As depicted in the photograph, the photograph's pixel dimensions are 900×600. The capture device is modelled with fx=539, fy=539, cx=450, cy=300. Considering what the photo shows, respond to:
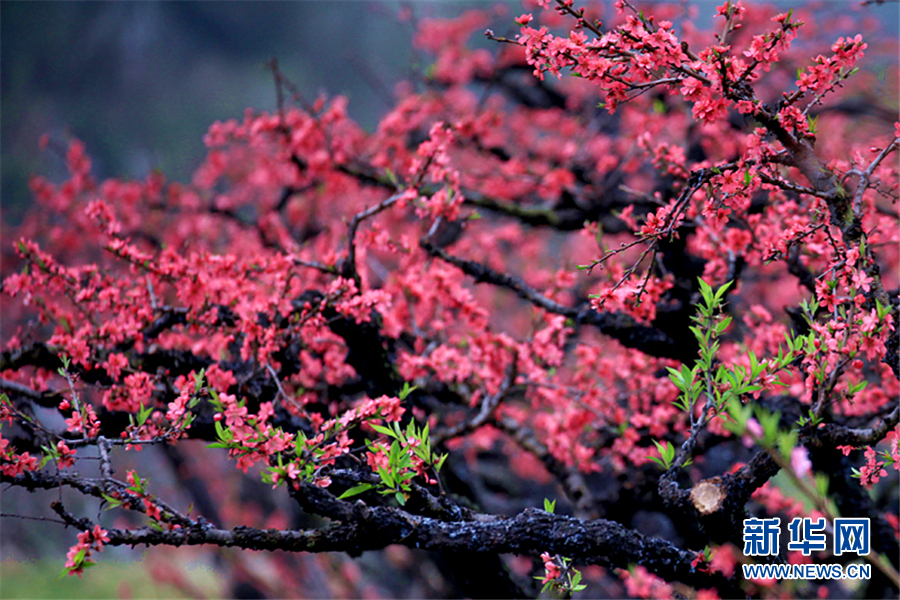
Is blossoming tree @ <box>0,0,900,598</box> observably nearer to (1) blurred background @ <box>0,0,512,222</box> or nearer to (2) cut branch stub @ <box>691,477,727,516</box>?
(2) cut branch stub @ <box>691,477,727,516</box>

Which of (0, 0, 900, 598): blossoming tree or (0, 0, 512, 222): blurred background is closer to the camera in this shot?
(0, 0, 900, 598): blossoming tree

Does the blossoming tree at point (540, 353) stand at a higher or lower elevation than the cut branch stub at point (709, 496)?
higher

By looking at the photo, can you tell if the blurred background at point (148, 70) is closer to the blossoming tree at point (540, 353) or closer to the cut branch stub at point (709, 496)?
the blossoming tree at point (540, 353)

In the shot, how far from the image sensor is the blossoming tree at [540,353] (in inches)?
108

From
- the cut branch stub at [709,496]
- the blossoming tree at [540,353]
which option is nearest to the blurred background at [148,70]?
the blossoming tree at [540,353]

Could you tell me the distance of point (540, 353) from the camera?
503 centimetres

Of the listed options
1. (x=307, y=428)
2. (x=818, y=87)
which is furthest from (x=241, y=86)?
(x=818, y=87)

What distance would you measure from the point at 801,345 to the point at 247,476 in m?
11.5

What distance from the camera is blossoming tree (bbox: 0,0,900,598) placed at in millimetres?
2750

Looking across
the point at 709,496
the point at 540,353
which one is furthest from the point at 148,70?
the point at 709,496

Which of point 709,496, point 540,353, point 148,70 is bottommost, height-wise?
point 709,496

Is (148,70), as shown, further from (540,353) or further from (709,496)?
(709,496)

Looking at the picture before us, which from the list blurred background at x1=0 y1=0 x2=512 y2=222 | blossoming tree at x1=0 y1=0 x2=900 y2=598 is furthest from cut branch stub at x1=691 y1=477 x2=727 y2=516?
blurred background at x1=0 y1=0 x2=512 y2=222

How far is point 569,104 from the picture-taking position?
940cm
